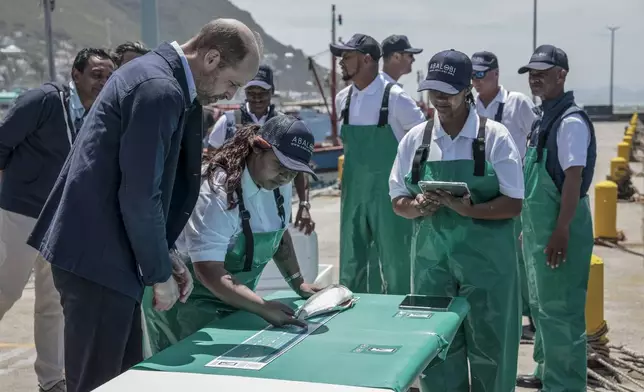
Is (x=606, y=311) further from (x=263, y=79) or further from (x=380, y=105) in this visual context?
(x=263, y=79)

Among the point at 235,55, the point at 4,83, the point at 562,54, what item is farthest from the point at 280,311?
the point at 4,83

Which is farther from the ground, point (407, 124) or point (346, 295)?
point (407, 124)

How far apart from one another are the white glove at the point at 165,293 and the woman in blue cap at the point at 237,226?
0.35ft

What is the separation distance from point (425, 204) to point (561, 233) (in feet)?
3.36

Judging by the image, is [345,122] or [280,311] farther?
[345,122]

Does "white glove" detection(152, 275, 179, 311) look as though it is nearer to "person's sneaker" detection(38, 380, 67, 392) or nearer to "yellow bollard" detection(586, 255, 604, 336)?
"person's sneaker" detection(38, 380, 67, 392)

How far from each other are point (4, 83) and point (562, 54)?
276 ft

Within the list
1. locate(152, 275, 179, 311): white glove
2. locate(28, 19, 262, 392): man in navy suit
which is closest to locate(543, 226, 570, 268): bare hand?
locate(28, 19, 262, 392): man in navy suit

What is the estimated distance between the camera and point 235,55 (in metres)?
2.84

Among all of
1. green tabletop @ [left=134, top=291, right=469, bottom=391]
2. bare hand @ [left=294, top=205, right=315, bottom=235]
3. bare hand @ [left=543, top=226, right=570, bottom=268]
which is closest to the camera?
green tabletop @ [left=134, top=291, right=469, bottom=391]

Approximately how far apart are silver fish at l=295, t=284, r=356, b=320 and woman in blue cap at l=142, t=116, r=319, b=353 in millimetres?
119

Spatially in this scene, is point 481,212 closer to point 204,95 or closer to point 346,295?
point 346,295

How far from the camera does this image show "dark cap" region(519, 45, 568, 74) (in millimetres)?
4719

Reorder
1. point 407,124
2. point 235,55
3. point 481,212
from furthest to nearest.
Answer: point 407,124 < point 481,212 < point 235,55
